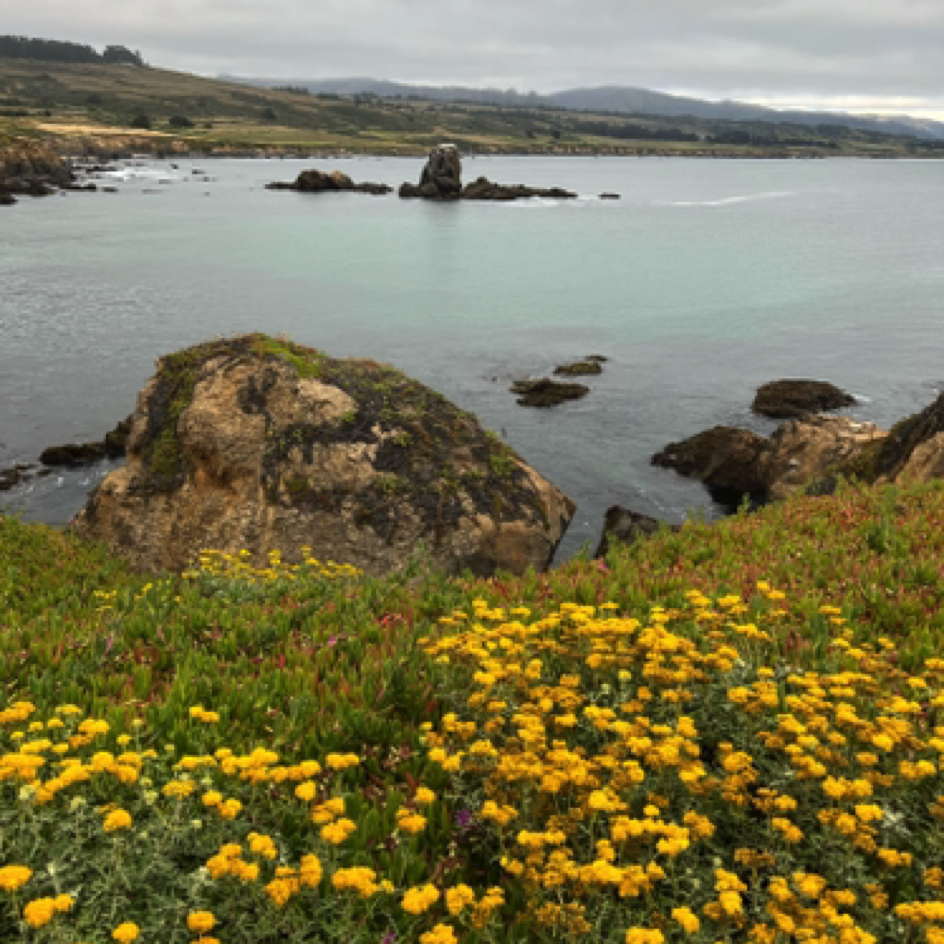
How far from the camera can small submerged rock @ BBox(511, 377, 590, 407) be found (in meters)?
30.6

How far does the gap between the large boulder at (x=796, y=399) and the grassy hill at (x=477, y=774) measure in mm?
23149

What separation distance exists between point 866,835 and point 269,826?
3.19 m

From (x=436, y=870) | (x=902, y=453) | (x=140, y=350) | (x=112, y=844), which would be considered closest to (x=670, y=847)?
(x=436, y=870)

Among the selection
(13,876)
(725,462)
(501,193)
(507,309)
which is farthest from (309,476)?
(501,193)

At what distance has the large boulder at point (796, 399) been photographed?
30266mm

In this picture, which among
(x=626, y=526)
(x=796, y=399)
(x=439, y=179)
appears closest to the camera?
(x=626, y=526)

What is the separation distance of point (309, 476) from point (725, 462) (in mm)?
14177

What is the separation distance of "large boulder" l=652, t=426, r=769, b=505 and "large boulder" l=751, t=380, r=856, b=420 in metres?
5.85

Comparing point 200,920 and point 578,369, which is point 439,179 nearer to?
point 578,369

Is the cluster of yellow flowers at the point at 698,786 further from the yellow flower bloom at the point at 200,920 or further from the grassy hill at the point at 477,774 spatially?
the yellow flower bloom at the point at 200,920

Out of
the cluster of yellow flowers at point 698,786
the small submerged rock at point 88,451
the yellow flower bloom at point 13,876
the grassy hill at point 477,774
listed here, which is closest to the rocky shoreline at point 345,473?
the grassy hill at point 477,774

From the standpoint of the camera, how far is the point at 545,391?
103ft

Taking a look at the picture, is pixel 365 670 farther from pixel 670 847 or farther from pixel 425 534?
pixel 425 534

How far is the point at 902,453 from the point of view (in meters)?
16.2
